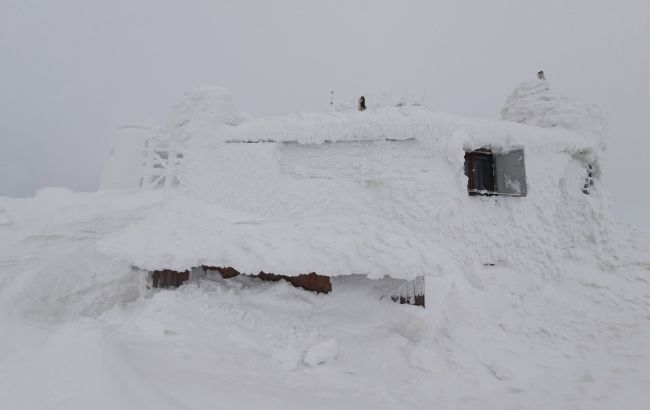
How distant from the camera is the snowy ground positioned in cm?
331

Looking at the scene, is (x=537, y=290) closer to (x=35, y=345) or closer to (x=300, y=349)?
(x=300, y=349)

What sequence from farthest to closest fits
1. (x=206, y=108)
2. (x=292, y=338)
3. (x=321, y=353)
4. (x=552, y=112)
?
(x=552, y=112), (x=206, y=108), (x=292, y=338), (x=321, y=353)

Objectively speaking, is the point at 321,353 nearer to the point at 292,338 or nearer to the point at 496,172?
the point at 292,338

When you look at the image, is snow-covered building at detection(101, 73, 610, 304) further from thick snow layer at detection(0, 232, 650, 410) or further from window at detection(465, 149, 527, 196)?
thick snow layer at detection(0, 232, 650, 410)

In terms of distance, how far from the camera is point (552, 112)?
1061cm

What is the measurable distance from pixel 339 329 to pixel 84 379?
170 inches

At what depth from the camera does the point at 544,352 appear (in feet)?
20.6

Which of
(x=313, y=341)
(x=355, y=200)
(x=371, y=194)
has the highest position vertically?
(x=371, y=194)

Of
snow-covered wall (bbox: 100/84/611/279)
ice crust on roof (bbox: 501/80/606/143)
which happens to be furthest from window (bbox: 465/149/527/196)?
ice crust on roof (bbox: 501/80/606/143)

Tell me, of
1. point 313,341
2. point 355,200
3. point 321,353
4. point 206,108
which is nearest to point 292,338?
point 313,341

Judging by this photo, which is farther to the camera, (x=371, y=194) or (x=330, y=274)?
(x=371, y=194)

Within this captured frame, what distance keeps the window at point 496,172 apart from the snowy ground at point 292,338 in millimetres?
2465

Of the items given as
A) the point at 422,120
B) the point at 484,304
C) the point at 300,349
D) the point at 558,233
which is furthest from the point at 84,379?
the point at 558,233

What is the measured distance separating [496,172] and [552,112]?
3.85 m
